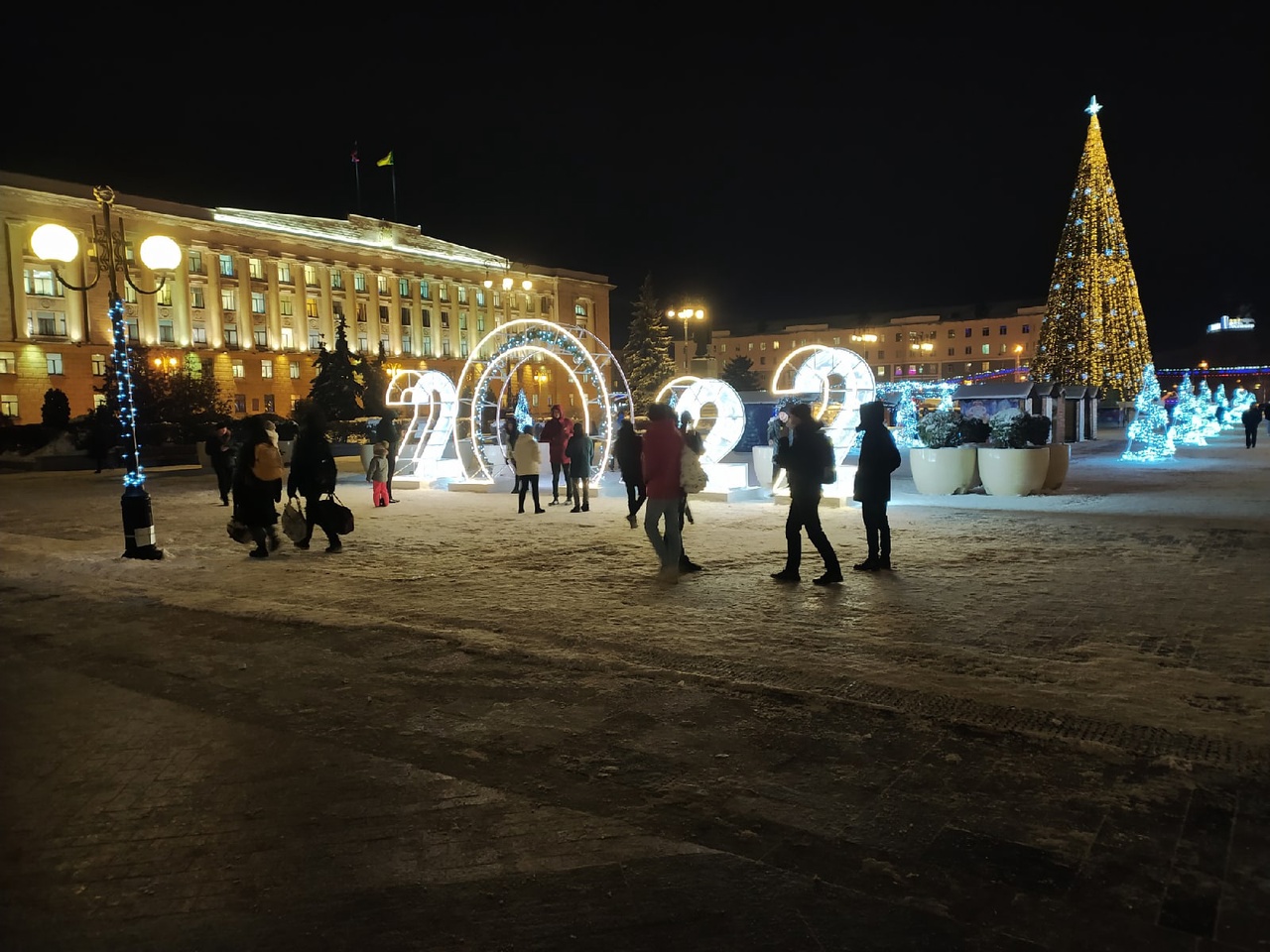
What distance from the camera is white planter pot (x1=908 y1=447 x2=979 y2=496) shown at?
1503cm

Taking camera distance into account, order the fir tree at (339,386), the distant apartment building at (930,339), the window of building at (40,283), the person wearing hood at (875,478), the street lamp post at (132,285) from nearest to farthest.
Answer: the person wearing hood at (875,478)
the street lamp post at (132,285)
the fir tree at (339,386)
the window of building at (40,283)
the distant apartment building at (930,339)

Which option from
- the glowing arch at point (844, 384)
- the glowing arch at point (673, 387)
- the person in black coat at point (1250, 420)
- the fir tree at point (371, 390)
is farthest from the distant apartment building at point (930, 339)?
the glowing arch at point (844, 384)

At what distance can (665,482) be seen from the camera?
8242 mm

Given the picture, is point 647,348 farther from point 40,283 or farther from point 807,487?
point 807,487

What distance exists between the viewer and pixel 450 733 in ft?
14.8

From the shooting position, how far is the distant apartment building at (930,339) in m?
107

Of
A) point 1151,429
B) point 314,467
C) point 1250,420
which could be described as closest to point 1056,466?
point 1151,429

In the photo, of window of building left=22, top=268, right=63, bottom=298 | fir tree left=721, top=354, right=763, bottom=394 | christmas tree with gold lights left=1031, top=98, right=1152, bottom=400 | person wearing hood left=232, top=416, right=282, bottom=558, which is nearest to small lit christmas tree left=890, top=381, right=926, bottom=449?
christmas tree with gold lights left=1031, top=98, right=1152, bottom=400

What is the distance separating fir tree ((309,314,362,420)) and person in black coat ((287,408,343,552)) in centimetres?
3098

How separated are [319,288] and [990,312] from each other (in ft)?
266

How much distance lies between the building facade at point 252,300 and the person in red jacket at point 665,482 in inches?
1602

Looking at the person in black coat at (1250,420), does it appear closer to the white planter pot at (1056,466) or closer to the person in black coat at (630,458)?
the white planter pot at (1056,466)

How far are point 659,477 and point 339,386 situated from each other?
35716mm

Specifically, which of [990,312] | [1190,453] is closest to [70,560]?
[1190,453]
